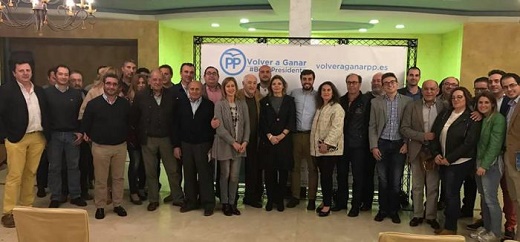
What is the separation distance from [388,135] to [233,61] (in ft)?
6.68

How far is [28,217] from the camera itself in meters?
2.67

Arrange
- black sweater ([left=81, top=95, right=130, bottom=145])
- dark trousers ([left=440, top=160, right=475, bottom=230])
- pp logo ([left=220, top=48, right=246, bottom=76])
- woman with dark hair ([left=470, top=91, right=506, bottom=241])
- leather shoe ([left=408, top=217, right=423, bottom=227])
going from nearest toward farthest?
woman with dark hair ([left=470, top=91, right=506, bottom=241]), dark trousers ([left=440, top=160, right=475, bottom=230]), black sweater ([left=81, top=95, right=130, bottom=145]), leather shoe ([left=408, top=217, right=423, bottom=227]), pp logo ([left=220, top=48, right=246, bottom=76])

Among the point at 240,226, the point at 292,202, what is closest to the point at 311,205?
the point at 292,202

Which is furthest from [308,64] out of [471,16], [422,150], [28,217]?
[471,16]

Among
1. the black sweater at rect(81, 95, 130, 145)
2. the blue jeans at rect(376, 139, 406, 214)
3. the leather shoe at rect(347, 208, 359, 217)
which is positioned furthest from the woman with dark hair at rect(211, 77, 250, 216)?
the blue jeans at rect(376, 139, 406, 214)

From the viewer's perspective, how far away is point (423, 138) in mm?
4535

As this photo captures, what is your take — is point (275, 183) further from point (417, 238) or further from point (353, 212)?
point (417, 238)

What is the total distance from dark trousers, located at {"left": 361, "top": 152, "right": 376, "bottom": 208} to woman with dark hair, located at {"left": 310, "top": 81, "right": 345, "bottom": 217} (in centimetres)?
34

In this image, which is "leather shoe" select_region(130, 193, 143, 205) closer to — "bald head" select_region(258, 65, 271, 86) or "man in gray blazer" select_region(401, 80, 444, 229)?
"bald head" select_region(258, 65, 271, 86)

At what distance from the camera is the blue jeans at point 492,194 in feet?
13.8

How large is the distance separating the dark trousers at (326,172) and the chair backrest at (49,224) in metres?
2.87

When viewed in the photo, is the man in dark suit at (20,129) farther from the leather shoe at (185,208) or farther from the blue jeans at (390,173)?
the blue jeans at (390,173)

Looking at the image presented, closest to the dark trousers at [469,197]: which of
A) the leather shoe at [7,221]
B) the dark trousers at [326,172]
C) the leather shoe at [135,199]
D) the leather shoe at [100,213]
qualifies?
the dark trousers at [326,172]

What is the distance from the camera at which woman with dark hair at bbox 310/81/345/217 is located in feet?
16.1
